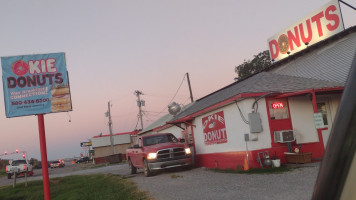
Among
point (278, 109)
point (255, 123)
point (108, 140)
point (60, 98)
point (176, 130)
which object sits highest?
point (60, 98)

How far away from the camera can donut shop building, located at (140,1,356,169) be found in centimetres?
1336

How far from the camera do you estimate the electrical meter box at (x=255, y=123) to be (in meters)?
13.2

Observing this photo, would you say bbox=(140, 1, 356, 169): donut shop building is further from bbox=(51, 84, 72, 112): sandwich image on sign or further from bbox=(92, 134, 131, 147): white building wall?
bbox=(92, 134, 131, 147): white building wall

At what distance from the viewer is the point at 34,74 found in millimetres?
8695

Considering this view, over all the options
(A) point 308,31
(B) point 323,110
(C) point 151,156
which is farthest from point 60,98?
(A) point 308,31

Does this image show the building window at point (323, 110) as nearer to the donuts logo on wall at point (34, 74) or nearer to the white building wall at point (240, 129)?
the white building wall at point (240, 129)

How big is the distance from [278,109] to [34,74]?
967 cm

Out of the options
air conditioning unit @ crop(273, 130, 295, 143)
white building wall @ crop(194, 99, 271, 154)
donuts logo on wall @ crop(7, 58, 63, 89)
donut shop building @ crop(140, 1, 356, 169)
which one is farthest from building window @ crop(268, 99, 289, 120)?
donuts logo on wall @ crop(7, 58, 63, 89)

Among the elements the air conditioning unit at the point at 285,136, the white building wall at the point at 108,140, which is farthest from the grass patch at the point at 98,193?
the white building wall at the point at 108,140

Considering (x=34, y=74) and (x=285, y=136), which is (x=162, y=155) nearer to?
(x=285, y=136)

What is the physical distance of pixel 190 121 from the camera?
19703 millimetres

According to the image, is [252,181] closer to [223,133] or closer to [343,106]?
[223,133]

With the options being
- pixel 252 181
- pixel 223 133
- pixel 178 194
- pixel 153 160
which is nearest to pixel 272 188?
pixel 252 181

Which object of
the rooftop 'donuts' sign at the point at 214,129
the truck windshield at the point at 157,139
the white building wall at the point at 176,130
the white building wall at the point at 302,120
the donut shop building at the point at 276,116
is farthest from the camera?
the white building wall at the point at 176,130
